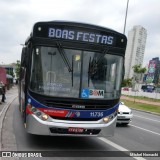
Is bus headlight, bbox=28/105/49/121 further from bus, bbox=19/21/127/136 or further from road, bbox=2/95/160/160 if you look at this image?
road, bbox=2/95/160/160

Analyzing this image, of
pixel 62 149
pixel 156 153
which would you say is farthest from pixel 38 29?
pixel 156 153

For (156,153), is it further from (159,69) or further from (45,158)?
(159,69)

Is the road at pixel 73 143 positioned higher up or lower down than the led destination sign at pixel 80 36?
lower down

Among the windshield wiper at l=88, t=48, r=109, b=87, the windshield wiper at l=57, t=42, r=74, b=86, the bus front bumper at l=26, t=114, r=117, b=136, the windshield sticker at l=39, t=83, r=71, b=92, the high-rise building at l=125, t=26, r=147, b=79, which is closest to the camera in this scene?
the bus front bumper at l=26, t=114, r=117, b=136

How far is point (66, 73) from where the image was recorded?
8.66 meters

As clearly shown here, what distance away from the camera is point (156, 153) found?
30.6 ft

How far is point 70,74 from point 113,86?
1367 millimetres

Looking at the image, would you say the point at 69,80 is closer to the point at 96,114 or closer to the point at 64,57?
the point at 64,57

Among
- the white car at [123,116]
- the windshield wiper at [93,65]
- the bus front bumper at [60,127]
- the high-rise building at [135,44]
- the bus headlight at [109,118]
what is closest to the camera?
the bus front bumper at [60,127]

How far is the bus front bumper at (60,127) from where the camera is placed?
840cm

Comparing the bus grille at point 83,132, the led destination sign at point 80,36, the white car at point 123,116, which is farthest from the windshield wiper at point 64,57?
the white car at point 123,116

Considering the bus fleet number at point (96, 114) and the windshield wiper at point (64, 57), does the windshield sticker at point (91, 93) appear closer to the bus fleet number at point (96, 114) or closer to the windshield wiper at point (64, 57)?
the bus fleet number at point (96, 114)

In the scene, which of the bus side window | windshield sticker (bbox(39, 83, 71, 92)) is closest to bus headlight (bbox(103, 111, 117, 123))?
windshield sticker (bbox(39, 83, 71, 92))

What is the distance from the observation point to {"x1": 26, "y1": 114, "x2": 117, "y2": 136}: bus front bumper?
8.40 metres
